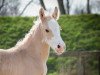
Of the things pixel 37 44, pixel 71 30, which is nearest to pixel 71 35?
pixel 71 30

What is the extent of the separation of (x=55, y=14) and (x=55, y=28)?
37 centimetres

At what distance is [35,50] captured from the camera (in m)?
6.10

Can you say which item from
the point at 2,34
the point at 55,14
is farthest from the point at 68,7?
the point at 55,14

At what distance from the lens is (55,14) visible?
20.6 ft

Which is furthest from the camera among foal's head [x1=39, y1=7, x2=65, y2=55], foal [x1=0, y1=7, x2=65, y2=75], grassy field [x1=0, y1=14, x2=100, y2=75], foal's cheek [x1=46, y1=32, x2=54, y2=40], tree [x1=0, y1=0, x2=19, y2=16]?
tree [x1=0, y1=0, x2=19, y2=16]

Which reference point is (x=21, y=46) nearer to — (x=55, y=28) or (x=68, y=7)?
(x=55, y=28)

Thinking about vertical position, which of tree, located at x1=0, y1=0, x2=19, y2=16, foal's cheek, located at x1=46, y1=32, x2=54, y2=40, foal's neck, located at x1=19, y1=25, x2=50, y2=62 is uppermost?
foal's cheek, located at x1=46, y1=32, x2=54, y2=40

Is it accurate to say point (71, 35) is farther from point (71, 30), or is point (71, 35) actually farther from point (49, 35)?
point (49, 35)

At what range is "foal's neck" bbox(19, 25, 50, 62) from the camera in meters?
6.08

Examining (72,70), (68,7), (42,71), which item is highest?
(42,71)

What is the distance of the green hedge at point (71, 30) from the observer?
56.8ft

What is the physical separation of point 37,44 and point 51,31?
33 cm

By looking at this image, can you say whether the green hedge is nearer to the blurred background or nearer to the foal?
the blurred background

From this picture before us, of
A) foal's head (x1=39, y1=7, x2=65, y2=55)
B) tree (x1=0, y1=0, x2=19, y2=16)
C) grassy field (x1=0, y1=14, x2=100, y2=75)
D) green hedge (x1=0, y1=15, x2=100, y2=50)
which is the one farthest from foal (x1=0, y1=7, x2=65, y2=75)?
tree (x1=0, y1=0, x2=19, y2=16)
